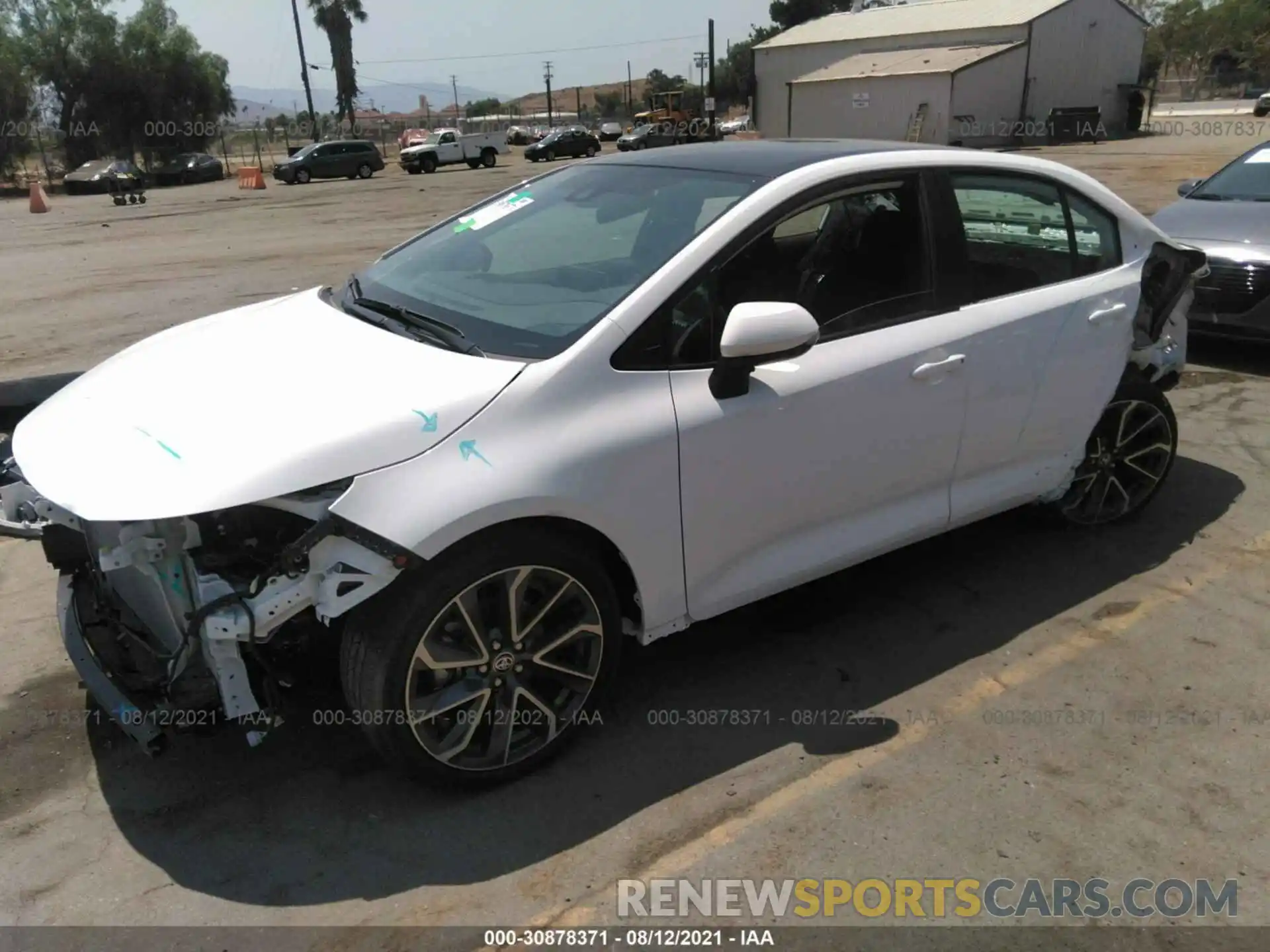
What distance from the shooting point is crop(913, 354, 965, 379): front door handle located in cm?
336

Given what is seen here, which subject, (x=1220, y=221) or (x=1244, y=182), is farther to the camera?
(x=1244, y=182)

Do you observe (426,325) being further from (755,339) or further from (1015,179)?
(1015,179)

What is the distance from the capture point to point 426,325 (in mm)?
3082

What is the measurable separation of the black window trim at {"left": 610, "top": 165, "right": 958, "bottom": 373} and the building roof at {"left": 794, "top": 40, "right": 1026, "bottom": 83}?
39681 mm

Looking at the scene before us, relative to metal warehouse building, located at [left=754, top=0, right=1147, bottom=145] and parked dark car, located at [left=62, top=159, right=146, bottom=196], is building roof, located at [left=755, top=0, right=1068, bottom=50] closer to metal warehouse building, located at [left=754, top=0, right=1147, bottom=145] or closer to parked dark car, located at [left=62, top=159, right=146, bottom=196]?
metal warehouse building, located at [left=754, top=0, right=1147, bottom=145]

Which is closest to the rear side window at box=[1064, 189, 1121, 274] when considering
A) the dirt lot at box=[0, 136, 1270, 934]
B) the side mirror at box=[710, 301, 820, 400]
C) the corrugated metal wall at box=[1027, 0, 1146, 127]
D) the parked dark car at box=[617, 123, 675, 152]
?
the dirt lot at box=[0, 136, 1270, 934]

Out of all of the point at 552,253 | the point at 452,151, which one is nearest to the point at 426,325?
the point at 552,253

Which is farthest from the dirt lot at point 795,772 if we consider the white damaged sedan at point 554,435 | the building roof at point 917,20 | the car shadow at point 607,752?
the building roof at point 917,20

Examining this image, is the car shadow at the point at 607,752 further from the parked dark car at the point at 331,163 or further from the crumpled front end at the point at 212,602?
the parked dark car at the point at 331,163

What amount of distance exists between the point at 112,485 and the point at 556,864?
4.99 ft

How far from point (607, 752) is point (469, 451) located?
112 cm

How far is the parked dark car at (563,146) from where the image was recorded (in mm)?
41875

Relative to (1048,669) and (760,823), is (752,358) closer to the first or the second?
(760,823)

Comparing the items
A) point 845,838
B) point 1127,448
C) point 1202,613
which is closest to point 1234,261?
point 1127,448
